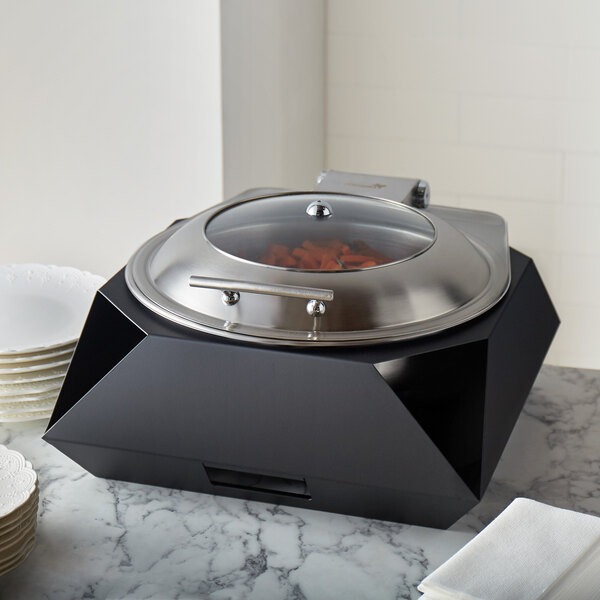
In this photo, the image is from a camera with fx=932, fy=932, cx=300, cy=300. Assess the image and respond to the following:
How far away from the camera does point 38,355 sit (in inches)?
49.0

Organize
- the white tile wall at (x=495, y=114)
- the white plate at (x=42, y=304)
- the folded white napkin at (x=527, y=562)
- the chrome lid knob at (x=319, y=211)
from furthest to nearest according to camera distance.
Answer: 1. the white tile wall at (x=495, y=114)
2. the white plate at (x=42, y=304)
3. the chrome lid knob at (x=319, y=211)
4. the folded white napkin at (x=527, y=562)

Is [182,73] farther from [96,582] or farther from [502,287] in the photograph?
[96,582]

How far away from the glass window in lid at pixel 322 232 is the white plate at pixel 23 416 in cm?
34

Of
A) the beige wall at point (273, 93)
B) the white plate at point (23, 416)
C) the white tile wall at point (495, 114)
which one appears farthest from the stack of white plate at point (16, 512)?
the white tile wall at point (495, 114)

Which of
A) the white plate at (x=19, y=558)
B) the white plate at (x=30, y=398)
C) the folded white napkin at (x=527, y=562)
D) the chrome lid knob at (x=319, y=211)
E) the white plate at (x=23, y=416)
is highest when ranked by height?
the chrome lid knob at (x=319, y=211)

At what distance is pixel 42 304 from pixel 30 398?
238 millimetres

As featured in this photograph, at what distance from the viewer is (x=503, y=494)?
106 cm

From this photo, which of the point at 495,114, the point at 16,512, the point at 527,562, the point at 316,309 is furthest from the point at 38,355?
the point at 495,114

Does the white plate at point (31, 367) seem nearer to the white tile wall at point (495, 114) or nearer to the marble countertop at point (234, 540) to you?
the marble countertop at point (234, 540)

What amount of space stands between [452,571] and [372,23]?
190 cm

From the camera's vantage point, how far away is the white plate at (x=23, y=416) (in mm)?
1213

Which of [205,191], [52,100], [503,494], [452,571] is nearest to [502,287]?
[503,494]

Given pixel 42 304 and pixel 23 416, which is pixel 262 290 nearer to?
pixel 23 416

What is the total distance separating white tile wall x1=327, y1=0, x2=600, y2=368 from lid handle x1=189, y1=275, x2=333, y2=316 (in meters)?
1.63
